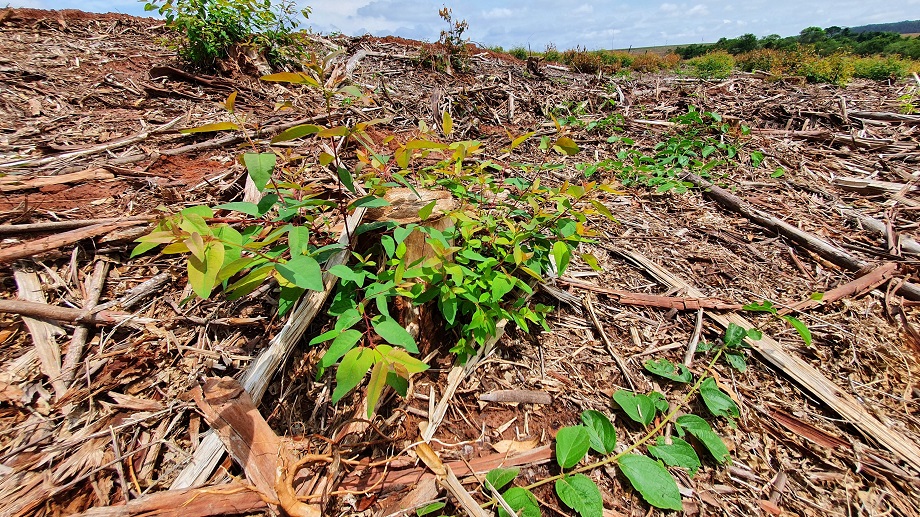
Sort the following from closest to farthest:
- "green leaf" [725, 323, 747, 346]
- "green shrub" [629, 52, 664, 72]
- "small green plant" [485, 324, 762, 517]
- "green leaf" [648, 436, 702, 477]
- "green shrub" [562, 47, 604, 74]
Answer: "small green plant" [485, 324, 762, 517] < "green leaf" [648, 436, 702, 477] < "green leaf" [725, 323, 747, 346] < "green shrub" [562, 47, 604, 74] < "green shrub" [629, 52, 664, 72]

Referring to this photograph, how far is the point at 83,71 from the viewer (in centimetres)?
412

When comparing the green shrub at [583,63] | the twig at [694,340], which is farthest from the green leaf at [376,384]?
the green shrub at [583,63]

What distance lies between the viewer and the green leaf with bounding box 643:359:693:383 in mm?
1805

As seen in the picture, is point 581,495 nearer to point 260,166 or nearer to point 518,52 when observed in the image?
point 260,166

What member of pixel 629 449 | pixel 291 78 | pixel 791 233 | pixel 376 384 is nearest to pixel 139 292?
pixel 291 78

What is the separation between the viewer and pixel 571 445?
1.47 meters

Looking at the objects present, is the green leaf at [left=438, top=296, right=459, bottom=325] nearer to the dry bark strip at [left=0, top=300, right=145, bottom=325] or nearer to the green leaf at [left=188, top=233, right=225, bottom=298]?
the green leaf at [left=188, top=233, right=225, bottom=298]

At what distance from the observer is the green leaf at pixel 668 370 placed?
1805mm

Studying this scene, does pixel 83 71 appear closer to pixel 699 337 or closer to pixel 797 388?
pixel 699 337

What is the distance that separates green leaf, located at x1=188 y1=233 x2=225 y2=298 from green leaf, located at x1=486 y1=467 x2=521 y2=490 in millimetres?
1137

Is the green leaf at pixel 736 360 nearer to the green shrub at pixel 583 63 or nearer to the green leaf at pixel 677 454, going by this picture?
the green leaf at pixel 677 454

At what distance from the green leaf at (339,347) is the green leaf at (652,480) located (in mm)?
1162

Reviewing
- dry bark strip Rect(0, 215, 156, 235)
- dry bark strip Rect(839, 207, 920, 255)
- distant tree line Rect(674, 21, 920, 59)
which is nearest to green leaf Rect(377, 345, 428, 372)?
dry bark strip Rect(0, 215, 156, 235)

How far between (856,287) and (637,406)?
196cm
